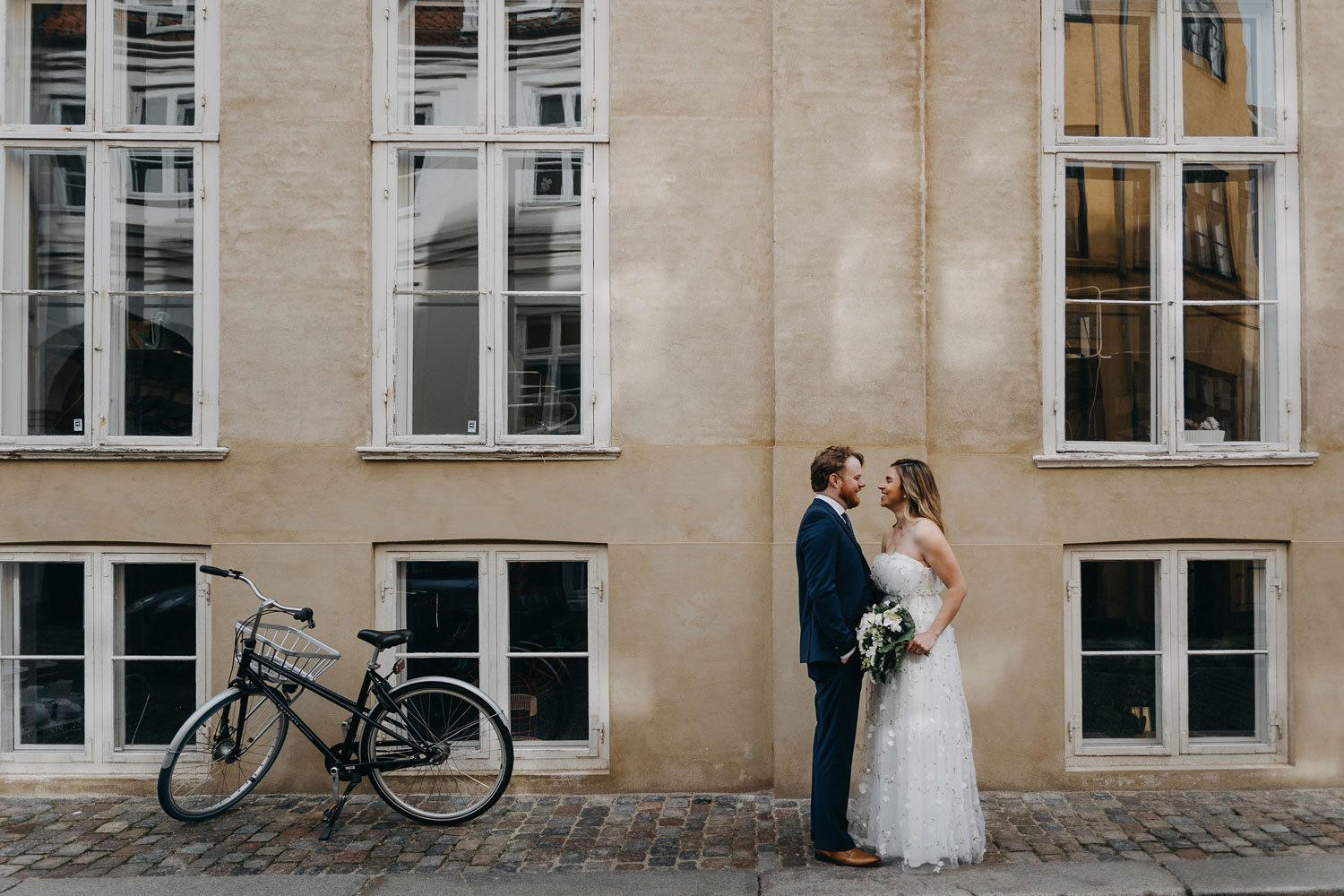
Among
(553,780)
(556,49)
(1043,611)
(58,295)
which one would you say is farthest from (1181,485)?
(58,295)

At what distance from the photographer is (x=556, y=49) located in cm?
654

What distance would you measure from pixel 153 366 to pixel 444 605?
232cm

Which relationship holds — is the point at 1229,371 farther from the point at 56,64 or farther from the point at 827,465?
the point at 56,64

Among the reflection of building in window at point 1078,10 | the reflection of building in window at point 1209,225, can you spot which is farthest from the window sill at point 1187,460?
the reflection of building in window at point 1078,10

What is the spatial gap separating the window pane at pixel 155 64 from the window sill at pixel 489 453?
237 cm

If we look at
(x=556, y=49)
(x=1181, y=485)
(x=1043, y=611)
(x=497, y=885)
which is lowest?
(x=497, y=885)

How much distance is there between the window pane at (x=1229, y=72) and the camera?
6543mm

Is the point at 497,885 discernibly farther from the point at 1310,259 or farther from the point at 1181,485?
the point at 1310,259

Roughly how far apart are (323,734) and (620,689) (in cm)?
177

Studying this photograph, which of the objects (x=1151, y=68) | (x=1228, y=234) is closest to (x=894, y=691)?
(x=1228, y=234)

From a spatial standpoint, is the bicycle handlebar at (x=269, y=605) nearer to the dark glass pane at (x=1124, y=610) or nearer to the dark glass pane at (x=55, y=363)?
the dark glass pane at (x=55, y=363)

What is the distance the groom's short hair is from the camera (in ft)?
17.3

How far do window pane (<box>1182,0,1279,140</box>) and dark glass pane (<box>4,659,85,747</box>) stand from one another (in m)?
7.67

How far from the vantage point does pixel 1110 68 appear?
653 cm
